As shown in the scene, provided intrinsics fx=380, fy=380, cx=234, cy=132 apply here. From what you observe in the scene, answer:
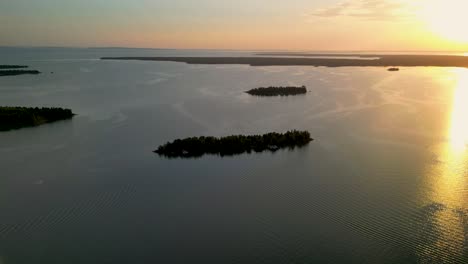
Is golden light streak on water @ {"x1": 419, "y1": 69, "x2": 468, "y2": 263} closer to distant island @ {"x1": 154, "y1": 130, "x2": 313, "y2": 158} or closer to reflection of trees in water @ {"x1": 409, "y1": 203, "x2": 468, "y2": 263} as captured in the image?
reflection of trees in water @ {"x1": 409, "y1": 203, "x2": 468, "y2": 263}

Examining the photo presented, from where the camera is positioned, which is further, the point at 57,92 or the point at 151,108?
the point at 57,92

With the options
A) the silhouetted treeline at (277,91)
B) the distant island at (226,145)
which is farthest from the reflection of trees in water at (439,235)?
Answer: the silhouetted treeline at (277,91)

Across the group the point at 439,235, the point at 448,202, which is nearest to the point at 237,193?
the point at 439,235

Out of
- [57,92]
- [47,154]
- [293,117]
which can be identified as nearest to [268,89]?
[293,117]

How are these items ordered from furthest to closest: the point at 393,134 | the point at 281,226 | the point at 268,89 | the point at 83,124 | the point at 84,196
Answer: the point at 268,89, the point at 83,124, the point at 393,134, the point at 84,196, the point at 281,226

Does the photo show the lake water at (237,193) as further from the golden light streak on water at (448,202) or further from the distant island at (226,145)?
the distant island at (226,145)

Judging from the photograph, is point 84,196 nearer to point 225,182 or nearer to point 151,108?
point 225,182
